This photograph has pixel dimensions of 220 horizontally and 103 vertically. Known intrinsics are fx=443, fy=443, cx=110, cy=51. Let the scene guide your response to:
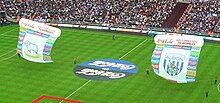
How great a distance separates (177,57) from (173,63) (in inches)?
37.1

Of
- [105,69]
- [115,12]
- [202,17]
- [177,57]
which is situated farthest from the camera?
[115,12]

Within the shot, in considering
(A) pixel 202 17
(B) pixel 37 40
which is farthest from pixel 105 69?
(A) pixel 202 17

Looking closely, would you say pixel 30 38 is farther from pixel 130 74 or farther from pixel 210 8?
pixel 210 8

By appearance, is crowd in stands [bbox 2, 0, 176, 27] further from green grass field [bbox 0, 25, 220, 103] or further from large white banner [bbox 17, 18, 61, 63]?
large white banner [bbox 17, 18, 61, 63]

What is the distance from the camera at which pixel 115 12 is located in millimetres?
94375

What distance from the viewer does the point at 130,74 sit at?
2434 inches

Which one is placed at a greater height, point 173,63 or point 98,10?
point 98,10

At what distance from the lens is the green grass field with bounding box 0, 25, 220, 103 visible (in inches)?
2119

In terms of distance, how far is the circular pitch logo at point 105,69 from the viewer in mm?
60722

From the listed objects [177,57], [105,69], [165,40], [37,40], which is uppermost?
[165,40]

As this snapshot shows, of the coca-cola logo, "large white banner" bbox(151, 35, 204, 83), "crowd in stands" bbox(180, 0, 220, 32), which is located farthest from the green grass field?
"crowd in stands" bbox(180, 0, 220, 32)

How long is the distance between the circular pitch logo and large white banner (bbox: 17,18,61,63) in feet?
17.0

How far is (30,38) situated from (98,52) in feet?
42.6

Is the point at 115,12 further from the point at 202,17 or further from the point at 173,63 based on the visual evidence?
the point at 173,63
